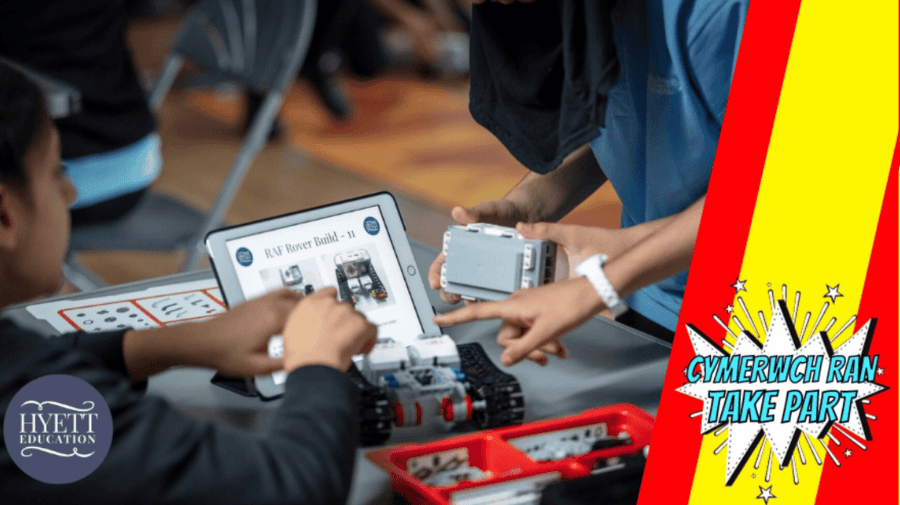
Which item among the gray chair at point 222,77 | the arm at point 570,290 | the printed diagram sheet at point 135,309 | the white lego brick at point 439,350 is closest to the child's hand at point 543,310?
the arm at point 570,290

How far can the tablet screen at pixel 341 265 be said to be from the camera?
80 centimetres

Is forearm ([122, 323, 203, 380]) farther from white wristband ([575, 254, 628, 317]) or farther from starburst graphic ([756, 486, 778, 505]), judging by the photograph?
starburst graphic ([756, 486, 778, 505])

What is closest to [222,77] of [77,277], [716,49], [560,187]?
[77,277]

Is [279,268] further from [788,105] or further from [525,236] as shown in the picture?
[788,105]

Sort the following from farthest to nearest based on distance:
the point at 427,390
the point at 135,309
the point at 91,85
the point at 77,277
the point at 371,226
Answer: the point at 77,277
the point at 91,85
the point at 135,309
the point at 371,226
the point at 427,390

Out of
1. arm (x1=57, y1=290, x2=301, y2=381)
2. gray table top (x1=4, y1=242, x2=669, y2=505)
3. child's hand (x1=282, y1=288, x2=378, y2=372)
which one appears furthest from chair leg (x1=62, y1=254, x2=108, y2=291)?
child's hand (x1=282, y1=288, x2=378, y2=372)

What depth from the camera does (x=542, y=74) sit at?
82 cm

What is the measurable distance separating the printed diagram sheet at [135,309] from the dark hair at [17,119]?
0.34 m

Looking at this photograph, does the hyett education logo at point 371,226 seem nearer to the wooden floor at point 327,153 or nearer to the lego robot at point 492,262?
the lego robot at point 492,262

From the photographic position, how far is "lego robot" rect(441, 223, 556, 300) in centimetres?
73

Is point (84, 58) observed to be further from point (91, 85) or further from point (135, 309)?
point (135, 309)

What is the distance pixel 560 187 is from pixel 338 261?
11.2 inches

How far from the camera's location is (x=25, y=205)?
0.57 metres

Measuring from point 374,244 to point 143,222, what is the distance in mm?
1036
